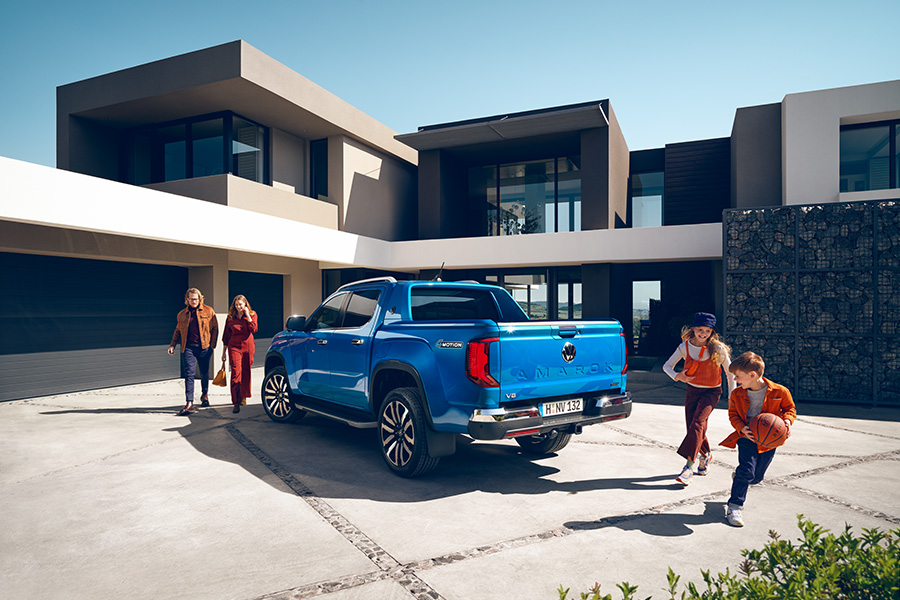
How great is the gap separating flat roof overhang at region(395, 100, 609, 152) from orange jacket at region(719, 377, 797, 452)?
1153 cm

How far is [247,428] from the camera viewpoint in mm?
7605

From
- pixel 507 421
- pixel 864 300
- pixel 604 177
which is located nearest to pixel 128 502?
pixel 507 421

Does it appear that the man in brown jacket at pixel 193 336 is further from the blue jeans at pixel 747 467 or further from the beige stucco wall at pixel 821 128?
the beige stucco wall at pixel 821 128

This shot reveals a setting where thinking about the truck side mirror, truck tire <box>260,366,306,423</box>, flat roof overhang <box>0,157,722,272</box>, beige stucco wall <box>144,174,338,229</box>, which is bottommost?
truck tire <box>260,366,306,423</box>

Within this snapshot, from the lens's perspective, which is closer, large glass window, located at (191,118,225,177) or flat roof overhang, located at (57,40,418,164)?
flat roof overhang, located at (57,40,418,164)

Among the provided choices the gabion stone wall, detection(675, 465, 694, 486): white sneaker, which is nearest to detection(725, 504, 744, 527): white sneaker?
detection(675, 465, 694, 486): white sneaker

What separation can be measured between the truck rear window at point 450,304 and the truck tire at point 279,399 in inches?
108

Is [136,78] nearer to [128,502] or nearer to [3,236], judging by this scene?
[3,236]

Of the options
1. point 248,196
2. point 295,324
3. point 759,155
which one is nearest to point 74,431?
point 295,324

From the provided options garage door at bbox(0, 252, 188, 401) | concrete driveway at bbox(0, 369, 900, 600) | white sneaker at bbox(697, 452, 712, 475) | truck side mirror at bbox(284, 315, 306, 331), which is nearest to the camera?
concrete driveway at bbox(0, 369, 900, 600)

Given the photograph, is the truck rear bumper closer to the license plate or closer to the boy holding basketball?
the license plate

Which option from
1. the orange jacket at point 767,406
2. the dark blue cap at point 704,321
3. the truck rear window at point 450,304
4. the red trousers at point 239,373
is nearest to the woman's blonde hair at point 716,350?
the dark blue cap at point 704,321

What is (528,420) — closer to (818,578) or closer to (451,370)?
(451,370)

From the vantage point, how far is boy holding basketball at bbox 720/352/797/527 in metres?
4.12
